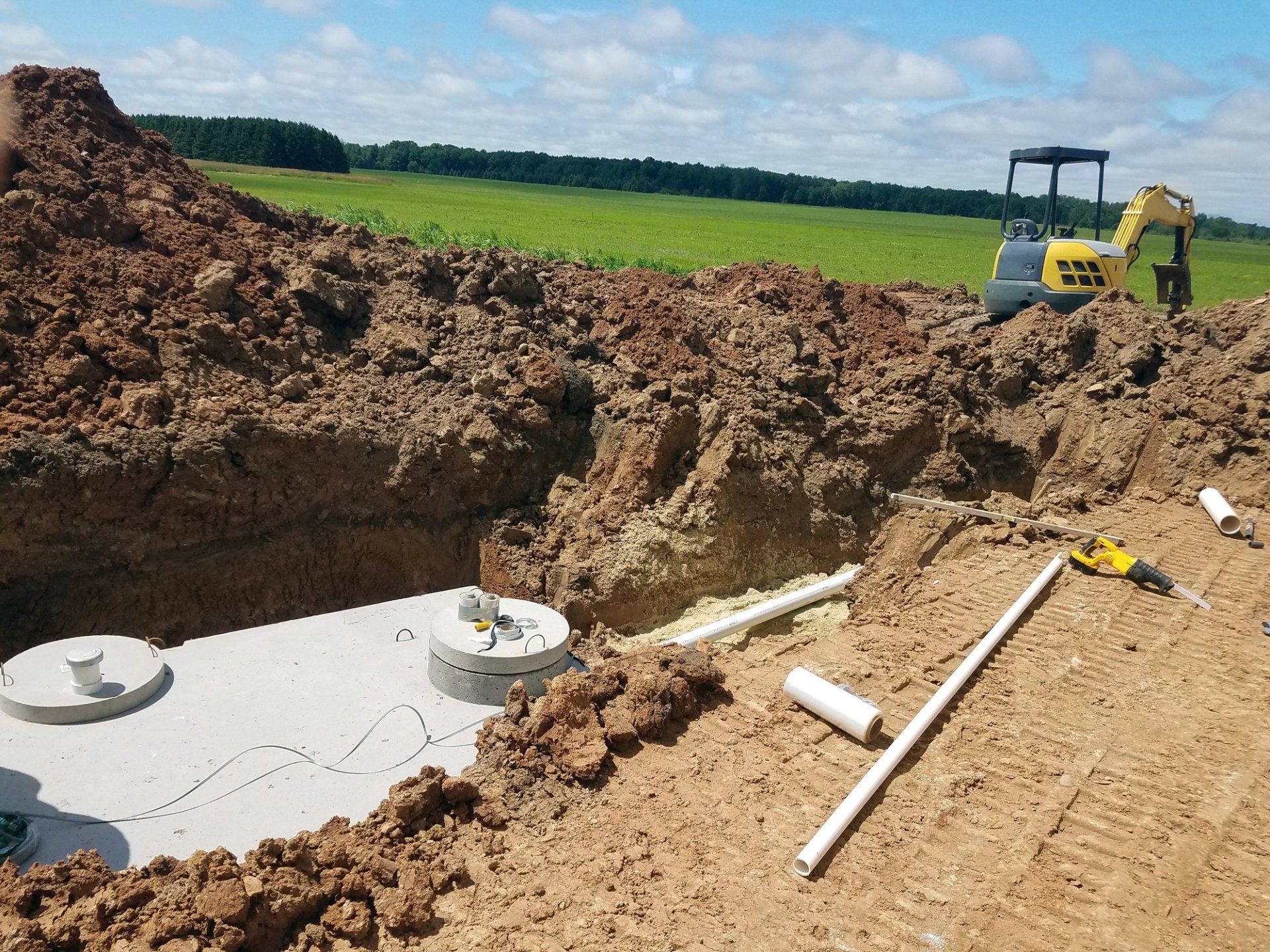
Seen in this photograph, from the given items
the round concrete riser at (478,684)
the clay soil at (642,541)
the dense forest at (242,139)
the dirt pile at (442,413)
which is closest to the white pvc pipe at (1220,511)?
the clay soil at (642,541)

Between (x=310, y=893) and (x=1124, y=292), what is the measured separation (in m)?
13.2

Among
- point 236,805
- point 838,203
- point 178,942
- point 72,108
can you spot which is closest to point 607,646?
point 236,805

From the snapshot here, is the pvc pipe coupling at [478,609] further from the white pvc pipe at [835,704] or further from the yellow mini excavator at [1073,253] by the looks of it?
the yellow mini excavator at [1073,253]

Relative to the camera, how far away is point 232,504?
8.22 metres

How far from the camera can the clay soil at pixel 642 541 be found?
3982mm

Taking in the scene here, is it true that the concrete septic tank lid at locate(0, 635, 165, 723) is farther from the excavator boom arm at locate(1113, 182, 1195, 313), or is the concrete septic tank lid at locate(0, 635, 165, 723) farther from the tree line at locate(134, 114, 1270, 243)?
the tree line at locate(134, 114, 1270, 243)

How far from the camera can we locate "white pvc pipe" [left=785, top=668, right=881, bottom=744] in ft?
16.9

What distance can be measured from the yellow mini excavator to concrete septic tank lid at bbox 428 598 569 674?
1077cm

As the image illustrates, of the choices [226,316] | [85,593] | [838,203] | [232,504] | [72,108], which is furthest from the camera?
[838,203]

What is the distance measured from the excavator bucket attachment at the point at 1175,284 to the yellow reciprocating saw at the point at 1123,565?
8611 millimetres

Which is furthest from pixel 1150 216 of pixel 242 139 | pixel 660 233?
pixel 242 139

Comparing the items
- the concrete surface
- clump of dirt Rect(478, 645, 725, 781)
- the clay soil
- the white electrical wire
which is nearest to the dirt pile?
the clay soil

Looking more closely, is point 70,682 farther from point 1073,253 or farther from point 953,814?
point 1073,253

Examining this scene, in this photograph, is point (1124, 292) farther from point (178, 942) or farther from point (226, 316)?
point (178, 942)
